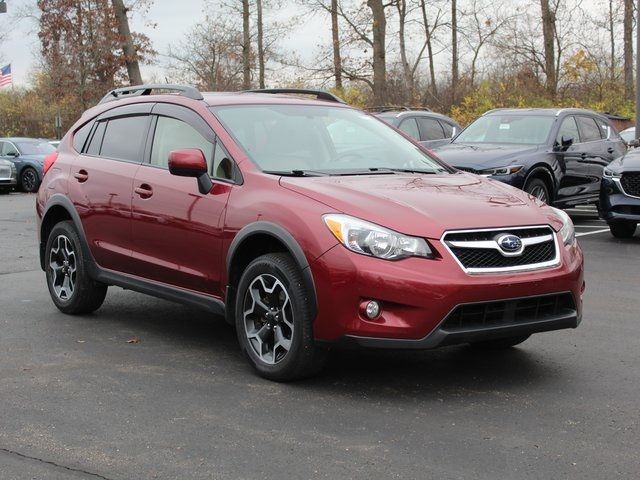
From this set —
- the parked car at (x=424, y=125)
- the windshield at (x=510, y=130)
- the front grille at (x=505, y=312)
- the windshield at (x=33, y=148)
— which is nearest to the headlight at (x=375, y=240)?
the front grille at (x=505, y=312)

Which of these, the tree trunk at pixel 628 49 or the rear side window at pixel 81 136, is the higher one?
the tree trunk at pixel 628 49

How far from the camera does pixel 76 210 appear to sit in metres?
6.95

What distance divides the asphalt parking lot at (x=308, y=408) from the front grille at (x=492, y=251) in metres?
0.72

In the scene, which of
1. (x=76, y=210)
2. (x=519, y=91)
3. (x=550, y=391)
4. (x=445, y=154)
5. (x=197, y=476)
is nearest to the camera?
(x=197, y=476)

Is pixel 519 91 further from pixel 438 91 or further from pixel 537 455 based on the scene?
pixel 537 455

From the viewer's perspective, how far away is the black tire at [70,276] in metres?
7.00

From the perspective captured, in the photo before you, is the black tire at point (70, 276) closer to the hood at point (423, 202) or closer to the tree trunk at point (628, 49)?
the hood at point (423, 202)

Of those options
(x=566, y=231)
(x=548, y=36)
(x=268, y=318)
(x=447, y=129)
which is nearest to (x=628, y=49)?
(x=548, y=36)

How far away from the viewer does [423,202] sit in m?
5.05

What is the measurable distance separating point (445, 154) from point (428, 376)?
26.6 ft

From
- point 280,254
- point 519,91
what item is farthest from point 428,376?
point 519,91

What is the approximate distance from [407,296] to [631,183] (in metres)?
7.79

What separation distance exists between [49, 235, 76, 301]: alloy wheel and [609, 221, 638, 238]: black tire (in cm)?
764

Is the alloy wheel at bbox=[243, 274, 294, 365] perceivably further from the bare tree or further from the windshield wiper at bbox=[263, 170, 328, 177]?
the bare tree
